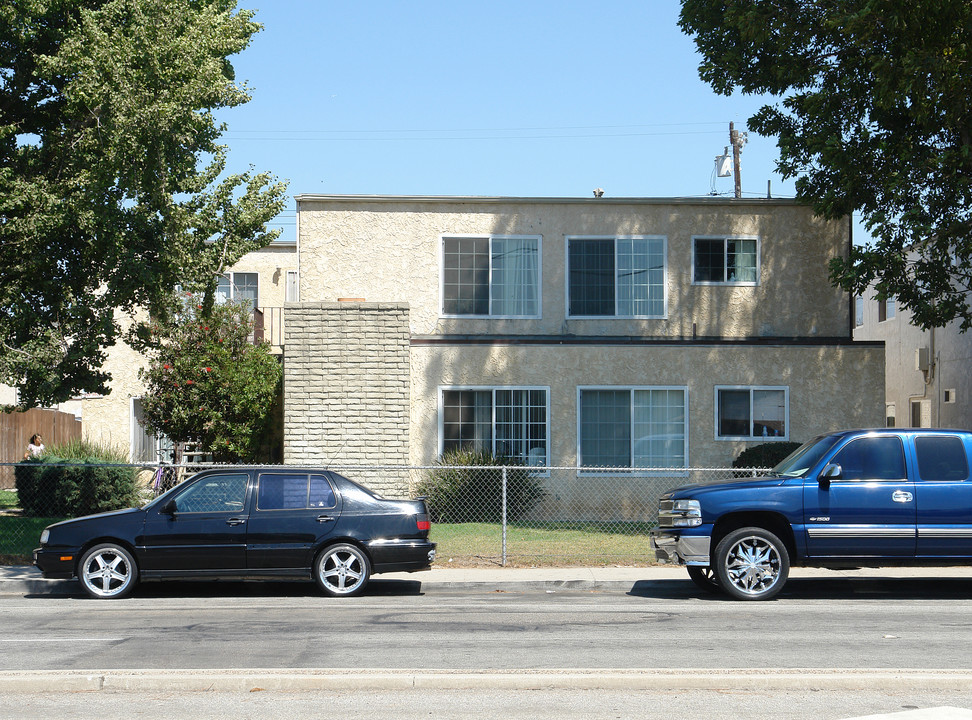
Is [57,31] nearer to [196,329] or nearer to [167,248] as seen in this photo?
[167,248]

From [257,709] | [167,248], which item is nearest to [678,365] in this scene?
[167,248]

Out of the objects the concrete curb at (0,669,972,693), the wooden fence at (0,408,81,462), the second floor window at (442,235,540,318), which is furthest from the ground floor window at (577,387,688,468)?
the wooden fence at (0,408,81,462)

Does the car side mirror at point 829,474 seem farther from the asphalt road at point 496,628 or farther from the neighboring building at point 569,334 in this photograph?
the neighboring building at point 569,334

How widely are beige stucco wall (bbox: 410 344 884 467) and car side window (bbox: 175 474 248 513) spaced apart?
26.2ft

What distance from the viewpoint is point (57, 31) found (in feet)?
49.4

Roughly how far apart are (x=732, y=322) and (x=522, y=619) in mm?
11904

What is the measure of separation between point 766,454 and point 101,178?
12.1 meters

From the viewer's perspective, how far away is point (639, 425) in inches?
817

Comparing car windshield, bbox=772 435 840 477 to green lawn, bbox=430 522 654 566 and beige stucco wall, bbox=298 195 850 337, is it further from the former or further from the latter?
beige stucco wall, bbox=298 195 850 337

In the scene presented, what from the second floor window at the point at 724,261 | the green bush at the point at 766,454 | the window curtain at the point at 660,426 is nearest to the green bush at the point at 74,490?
the window curtain at the point at 660,426

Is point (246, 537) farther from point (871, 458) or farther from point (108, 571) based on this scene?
point (871, 458)

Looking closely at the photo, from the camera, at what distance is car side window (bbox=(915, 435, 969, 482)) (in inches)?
482

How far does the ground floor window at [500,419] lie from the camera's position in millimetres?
20703

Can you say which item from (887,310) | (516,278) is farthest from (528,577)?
(887,310)
